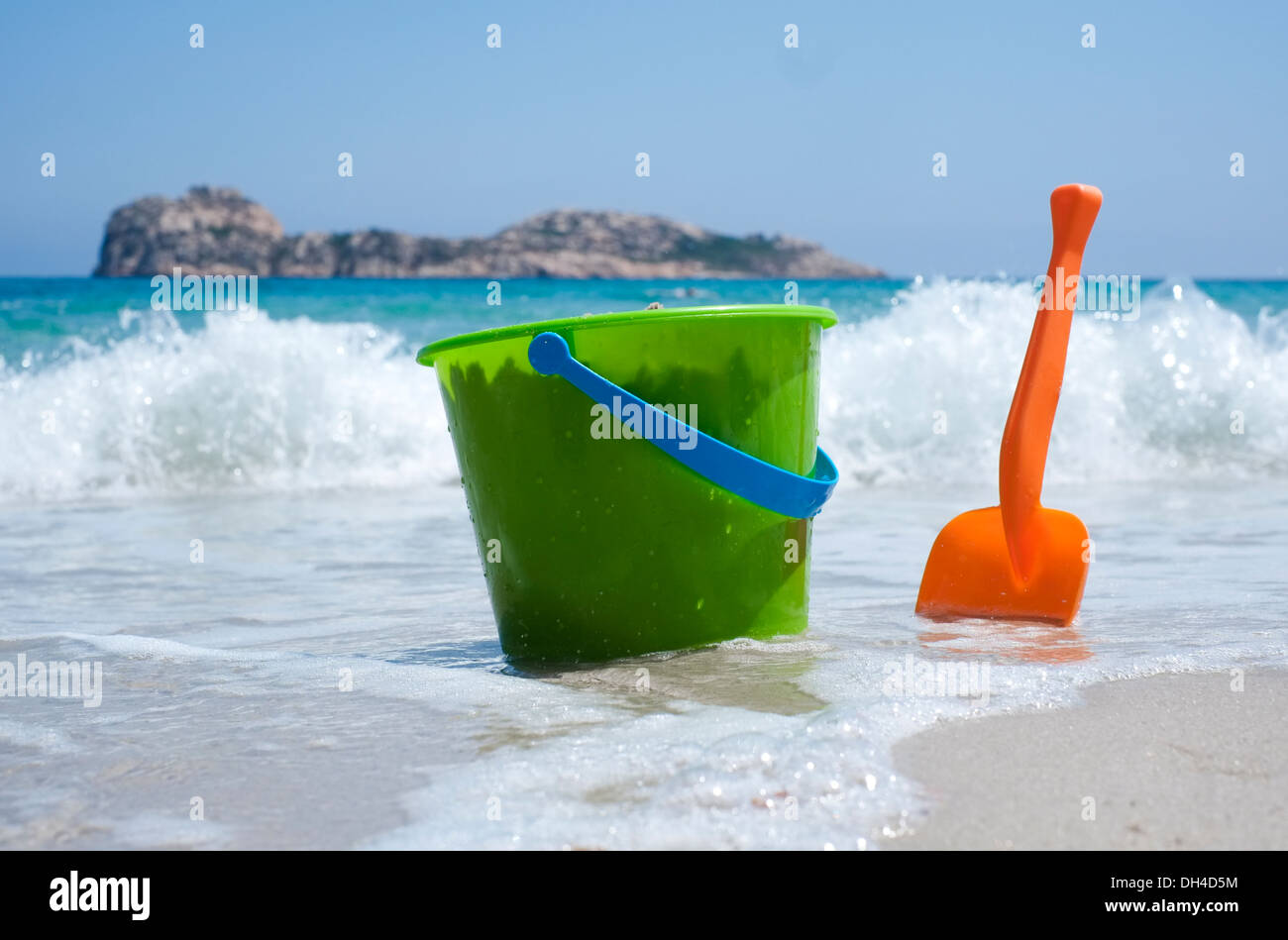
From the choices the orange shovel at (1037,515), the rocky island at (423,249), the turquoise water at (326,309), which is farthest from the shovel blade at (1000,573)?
the rocky island at (423,249)

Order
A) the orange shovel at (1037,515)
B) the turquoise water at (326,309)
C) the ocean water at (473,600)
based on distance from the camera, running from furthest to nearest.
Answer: the turquoise water at (326,309)
the orange shovel at (1037,515)
the ocean water at (473,600)

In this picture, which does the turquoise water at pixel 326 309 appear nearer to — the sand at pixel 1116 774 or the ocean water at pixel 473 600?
the ocean water at pixel 473 600

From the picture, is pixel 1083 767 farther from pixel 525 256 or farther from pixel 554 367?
pixel 525 256

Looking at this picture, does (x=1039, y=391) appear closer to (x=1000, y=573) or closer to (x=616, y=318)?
(x=1000, y=573)

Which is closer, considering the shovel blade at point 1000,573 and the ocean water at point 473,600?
the ocean water at point 473,600

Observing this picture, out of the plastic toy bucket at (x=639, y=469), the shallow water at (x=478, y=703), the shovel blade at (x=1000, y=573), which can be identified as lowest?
the shallow water at (x=478, y=703)

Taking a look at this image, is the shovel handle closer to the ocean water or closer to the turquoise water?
the ocean water

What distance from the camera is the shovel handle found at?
7.23 ft

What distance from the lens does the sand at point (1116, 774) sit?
1203 millimetres

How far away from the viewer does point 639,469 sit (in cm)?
183

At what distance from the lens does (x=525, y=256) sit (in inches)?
Answer: 1427

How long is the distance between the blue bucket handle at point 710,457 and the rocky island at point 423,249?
33923mm
